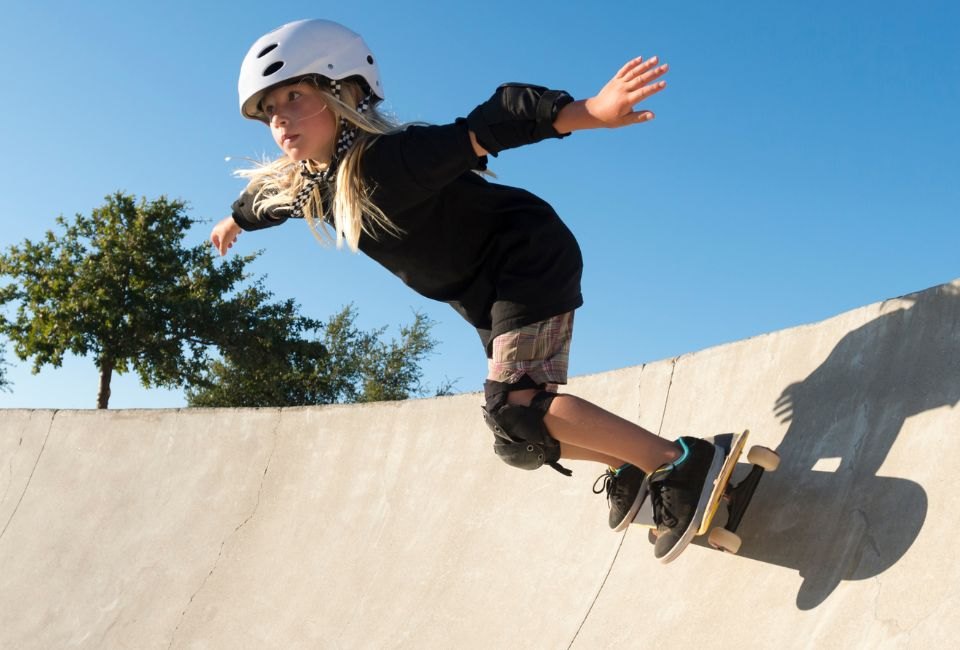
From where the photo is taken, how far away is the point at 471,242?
3.12 metres

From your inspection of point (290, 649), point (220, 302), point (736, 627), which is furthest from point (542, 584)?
point (220, 302)

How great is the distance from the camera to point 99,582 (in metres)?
5.19

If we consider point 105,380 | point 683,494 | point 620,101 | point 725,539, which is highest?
point 105,380

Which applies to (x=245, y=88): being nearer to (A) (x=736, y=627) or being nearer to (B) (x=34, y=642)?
(A) (x=736, y=627)

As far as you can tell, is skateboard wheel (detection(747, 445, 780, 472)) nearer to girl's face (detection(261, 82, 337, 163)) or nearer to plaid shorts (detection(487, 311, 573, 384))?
plaid shorts (detection(487, 311, 573, 384))

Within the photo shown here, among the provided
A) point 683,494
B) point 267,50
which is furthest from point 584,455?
point 267,50

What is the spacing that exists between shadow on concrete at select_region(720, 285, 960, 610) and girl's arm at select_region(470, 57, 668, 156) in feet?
4.46

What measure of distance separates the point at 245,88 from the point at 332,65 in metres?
0.32

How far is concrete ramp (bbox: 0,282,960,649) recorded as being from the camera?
9.14 feet

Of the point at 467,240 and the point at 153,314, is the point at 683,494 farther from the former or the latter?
the point at 153,314

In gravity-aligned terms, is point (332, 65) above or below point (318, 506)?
above

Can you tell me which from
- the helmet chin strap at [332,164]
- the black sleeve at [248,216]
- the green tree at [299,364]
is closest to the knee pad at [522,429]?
the helmet chin strap at [332,164]

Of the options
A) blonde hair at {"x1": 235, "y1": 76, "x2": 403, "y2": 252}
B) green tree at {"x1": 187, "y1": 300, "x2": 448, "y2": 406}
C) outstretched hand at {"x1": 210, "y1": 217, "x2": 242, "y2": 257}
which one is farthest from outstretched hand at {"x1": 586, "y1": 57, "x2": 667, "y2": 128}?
green tree at {"x1": 187, "y1": 300, "x2": 448, "y2": 406}

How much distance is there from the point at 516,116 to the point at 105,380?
22.7 meters
